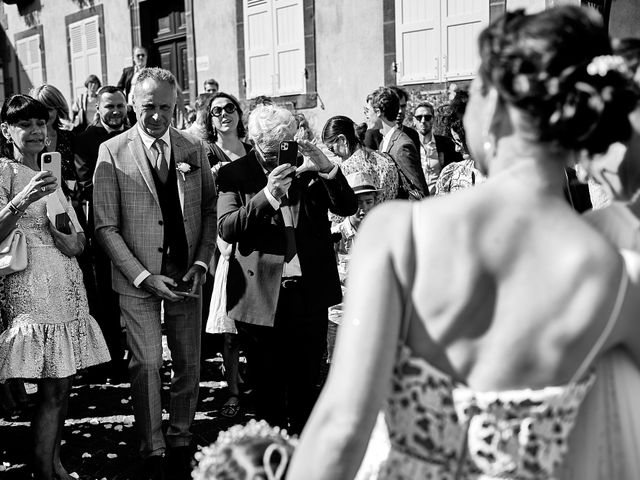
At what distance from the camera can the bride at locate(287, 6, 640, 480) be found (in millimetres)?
1262

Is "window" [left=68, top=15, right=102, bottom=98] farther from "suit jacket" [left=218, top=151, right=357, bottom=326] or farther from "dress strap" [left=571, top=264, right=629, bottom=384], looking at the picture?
"dress strap" [left=571, top=264, right=629, bottom=384]

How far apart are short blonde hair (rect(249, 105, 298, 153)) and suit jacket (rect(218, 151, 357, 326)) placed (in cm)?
13

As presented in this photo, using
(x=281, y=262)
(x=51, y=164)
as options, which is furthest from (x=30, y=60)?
(x=281, y=262)

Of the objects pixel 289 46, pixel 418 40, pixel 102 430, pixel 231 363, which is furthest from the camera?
pixel 289 46

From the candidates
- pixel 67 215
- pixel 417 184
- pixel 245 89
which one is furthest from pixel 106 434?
pixel 245 89

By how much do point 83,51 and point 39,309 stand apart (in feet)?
43.5

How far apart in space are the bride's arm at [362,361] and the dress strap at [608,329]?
352 mm

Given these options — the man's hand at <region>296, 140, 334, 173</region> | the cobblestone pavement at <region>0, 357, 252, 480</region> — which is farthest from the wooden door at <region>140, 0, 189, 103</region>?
the man's hand at <region>296, 140, 334, 173</region>

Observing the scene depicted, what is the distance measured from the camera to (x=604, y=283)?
1283 mm

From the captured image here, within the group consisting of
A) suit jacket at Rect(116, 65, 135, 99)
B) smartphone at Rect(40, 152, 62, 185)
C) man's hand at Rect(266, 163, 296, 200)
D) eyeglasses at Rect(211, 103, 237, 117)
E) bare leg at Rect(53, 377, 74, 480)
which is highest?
suit jacket at Rect(116, 65, 135, 99)

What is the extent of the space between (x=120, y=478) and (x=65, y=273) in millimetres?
1104

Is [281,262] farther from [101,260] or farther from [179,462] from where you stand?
[101,260]

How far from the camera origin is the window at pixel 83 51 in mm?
15117

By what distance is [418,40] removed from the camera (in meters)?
9.84
